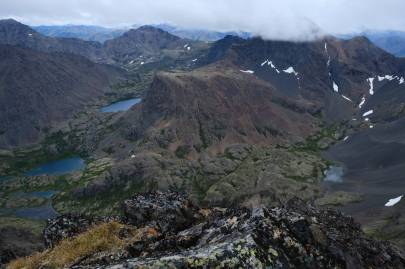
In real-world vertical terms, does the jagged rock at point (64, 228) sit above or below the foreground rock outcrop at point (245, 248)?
below

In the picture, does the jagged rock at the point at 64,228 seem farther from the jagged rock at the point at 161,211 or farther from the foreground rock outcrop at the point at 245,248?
the foreground rock outcrop at the point at 245,248

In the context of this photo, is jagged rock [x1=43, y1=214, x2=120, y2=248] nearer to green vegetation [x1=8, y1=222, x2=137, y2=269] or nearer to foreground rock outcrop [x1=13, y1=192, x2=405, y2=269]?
green vegetation [x1=8, y1=222, x2=137, y2=269]

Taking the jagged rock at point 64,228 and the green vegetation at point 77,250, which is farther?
the jagged rock at point 64,228

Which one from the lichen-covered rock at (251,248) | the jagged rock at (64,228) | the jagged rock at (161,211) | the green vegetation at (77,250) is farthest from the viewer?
the jagged rock at (64,228)

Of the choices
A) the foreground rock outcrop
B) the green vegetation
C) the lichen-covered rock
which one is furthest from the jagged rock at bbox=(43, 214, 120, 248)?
the lichen-covered rock

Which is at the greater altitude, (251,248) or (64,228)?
(251,248)

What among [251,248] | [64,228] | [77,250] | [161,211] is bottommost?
[64,228]

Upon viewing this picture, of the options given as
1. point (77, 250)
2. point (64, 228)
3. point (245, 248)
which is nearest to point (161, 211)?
point (64, 228)

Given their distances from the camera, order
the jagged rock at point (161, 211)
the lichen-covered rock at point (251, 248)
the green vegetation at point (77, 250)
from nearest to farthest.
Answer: the lichen-covered rock at point (251, 248), the green vegetation at point (77, 250), the jagged rock at point (161, 211)

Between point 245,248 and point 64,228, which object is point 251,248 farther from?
point 64,228

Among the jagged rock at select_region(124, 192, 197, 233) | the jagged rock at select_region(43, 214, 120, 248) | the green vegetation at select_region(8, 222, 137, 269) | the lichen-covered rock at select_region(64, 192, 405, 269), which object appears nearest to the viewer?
the lichen-covered rock at select_region(64, 192, 405, 269)

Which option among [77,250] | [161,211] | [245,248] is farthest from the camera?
[161,211]

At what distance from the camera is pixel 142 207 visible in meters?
45.6

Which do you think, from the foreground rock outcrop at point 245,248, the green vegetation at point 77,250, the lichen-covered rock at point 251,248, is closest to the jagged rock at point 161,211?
the foreground rock outcrop at point 245,248
